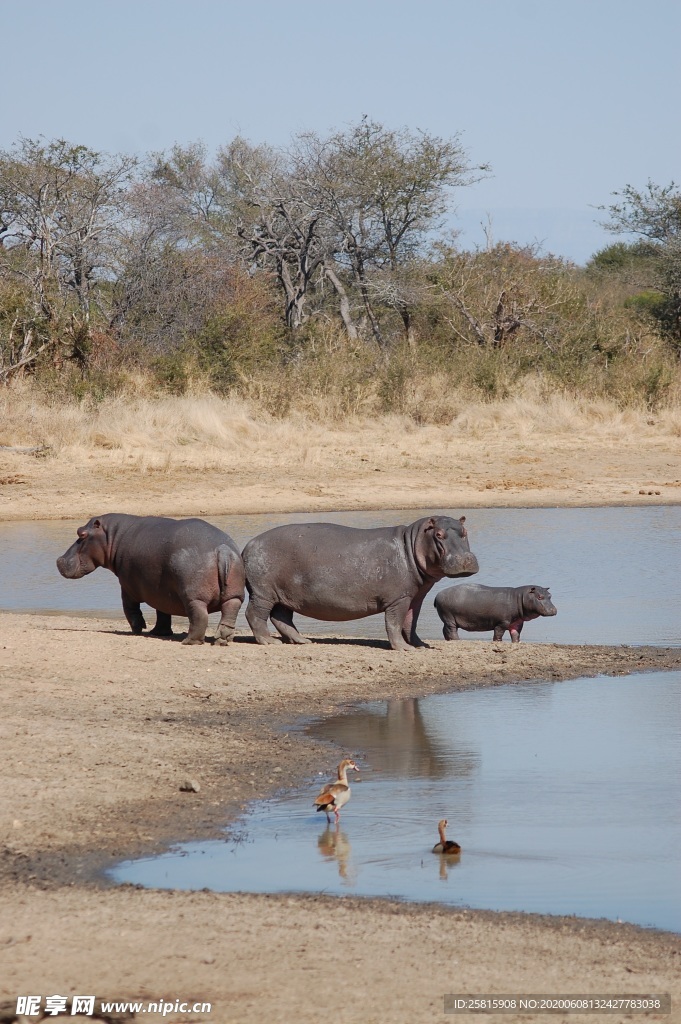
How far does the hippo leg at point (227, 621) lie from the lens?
9.27 m

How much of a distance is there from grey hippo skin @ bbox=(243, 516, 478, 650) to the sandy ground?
1.00 ft

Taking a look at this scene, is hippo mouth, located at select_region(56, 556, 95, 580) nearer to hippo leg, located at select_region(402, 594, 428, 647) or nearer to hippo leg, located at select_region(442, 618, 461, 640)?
hippo leg, located at select_region(402, 594, 428, 647)

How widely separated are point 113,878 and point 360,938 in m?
1.09

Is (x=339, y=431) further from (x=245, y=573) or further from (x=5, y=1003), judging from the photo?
(x=5, y=1003)

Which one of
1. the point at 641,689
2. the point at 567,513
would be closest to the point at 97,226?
the point at 567,513

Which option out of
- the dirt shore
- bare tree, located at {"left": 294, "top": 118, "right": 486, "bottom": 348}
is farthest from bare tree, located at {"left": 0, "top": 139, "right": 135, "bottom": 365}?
the dirt shore

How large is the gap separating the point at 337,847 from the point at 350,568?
3997 mm

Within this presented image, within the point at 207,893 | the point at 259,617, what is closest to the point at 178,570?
the point at 259,617

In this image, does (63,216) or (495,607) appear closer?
(495,607)

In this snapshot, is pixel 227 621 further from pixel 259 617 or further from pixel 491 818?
pixel 491 818

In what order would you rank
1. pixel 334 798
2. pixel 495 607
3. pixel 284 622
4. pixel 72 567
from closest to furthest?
pixel 334 798 < pixel 284 622 < pixel 72 567 < pixel 495 607

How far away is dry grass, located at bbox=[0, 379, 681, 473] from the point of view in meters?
19.8

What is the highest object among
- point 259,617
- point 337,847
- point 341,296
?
point 341,296

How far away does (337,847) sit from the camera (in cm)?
544
